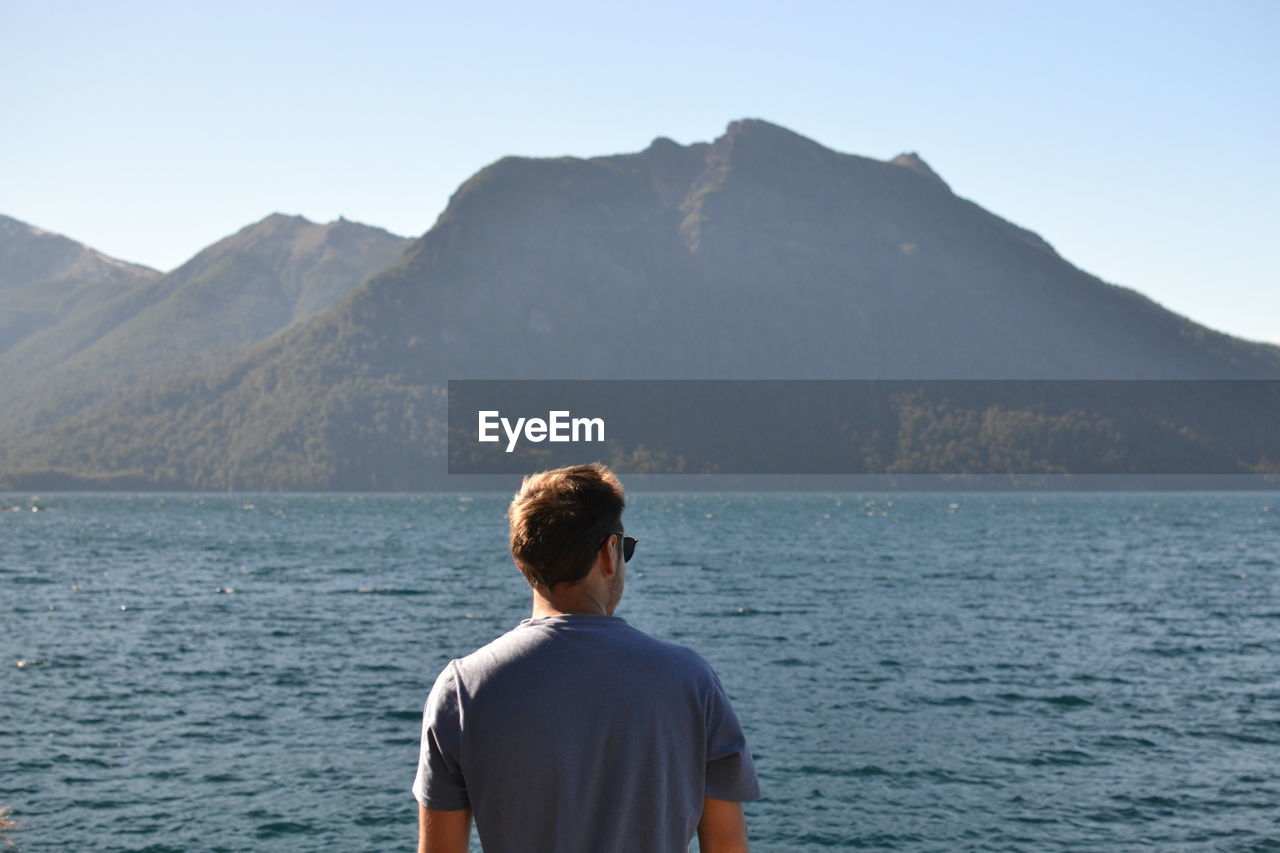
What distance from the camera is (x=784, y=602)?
169ft

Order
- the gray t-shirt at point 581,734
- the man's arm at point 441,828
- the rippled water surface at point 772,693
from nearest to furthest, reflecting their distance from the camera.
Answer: the gray t-shirt at point 581,734 < the man's arm at point 441,828 < the rippled water surface at point 772,693

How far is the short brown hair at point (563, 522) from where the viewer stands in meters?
3.27

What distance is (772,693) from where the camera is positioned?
30578 mm

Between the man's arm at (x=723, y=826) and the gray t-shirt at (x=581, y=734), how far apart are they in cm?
9

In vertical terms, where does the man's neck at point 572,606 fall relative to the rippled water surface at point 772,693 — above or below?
above

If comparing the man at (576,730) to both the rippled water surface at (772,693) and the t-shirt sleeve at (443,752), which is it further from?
the rippled water surface at (772,693)

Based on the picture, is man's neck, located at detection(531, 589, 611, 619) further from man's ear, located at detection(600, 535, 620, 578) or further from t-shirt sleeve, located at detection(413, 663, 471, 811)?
t-shirt sleeve, located at detection(413, 663, 471, 811)

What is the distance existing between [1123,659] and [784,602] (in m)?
16.9

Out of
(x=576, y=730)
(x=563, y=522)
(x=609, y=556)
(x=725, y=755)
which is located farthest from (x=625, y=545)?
(x=725, y=755)

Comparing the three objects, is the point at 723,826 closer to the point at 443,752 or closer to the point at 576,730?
the point at 576,730

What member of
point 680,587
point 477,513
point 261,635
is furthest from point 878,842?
point 477,513

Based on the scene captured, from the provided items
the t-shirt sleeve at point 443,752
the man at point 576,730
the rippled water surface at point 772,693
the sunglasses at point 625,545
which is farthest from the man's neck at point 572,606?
the rippled water surface at point 772,693

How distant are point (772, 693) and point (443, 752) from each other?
28330 mm

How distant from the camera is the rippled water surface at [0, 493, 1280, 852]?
2030cm
